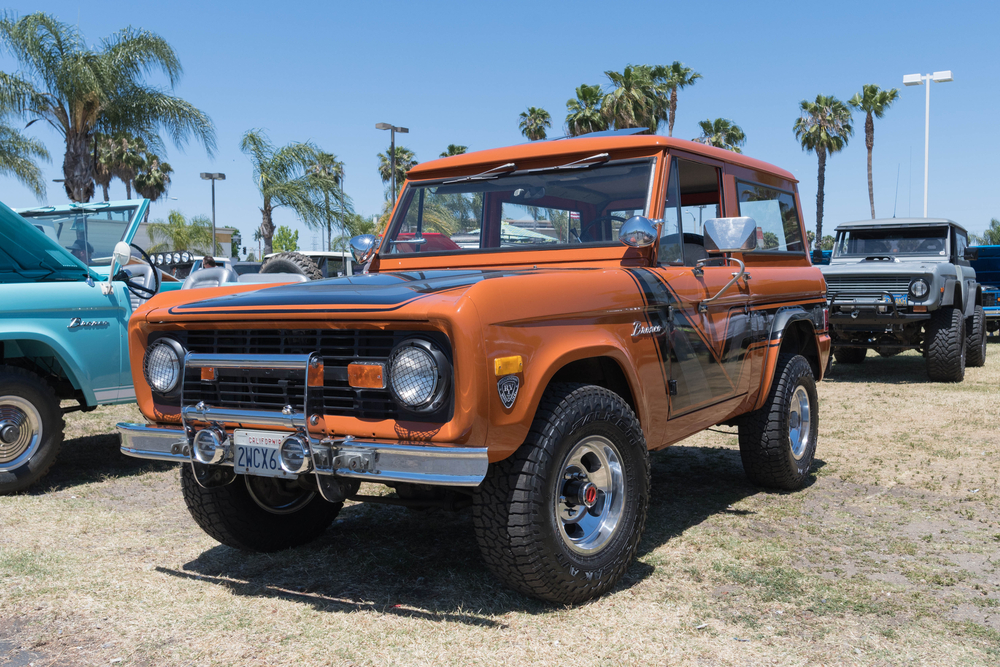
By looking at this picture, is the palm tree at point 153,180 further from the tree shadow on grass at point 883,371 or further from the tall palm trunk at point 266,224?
the tree shadow on grass at point 883,371

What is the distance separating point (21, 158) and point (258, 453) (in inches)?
880

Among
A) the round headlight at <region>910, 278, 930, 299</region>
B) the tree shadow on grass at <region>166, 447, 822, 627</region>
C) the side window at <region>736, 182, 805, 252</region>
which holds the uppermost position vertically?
the side window at <region>736, 182, 805, 252</region>

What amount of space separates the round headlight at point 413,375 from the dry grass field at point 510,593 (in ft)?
3.06

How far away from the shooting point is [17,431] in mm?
5680

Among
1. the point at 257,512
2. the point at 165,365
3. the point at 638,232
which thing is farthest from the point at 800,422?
the point at 165,365

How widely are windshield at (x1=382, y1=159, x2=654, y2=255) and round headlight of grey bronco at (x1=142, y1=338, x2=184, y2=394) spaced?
4.90ft

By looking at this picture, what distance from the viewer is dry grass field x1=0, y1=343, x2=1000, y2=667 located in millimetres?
3121

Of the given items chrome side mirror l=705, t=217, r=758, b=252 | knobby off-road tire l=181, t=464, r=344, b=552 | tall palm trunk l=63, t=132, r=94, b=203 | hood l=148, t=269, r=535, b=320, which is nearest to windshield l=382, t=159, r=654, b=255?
chrome side mirror l=705, t=217, r=758, b=252

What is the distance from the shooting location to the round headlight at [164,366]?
12.0 ft

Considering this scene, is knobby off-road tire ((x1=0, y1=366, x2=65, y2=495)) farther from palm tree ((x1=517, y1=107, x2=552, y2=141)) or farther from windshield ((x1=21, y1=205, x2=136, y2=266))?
palm tree ((x1=517, y1=107, x2=552, y2=141))

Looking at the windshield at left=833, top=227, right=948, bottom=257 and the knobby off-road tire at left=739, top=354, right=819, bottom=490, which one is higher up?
the windshield at left=833, top=227, right=948, bottom=257

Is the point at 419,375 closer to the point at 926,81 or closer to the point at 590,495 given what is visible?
the point at 590,495

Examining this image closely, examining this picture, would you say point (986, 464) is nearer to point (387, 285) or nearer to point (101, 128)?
point (387, 285)

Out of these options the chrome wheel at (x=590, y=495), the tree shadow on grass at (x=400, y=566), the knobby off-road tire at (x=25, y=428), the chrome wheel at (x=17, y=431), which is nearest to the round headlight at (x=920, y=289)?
the tree shadow on grass at (x=400, y=566)
